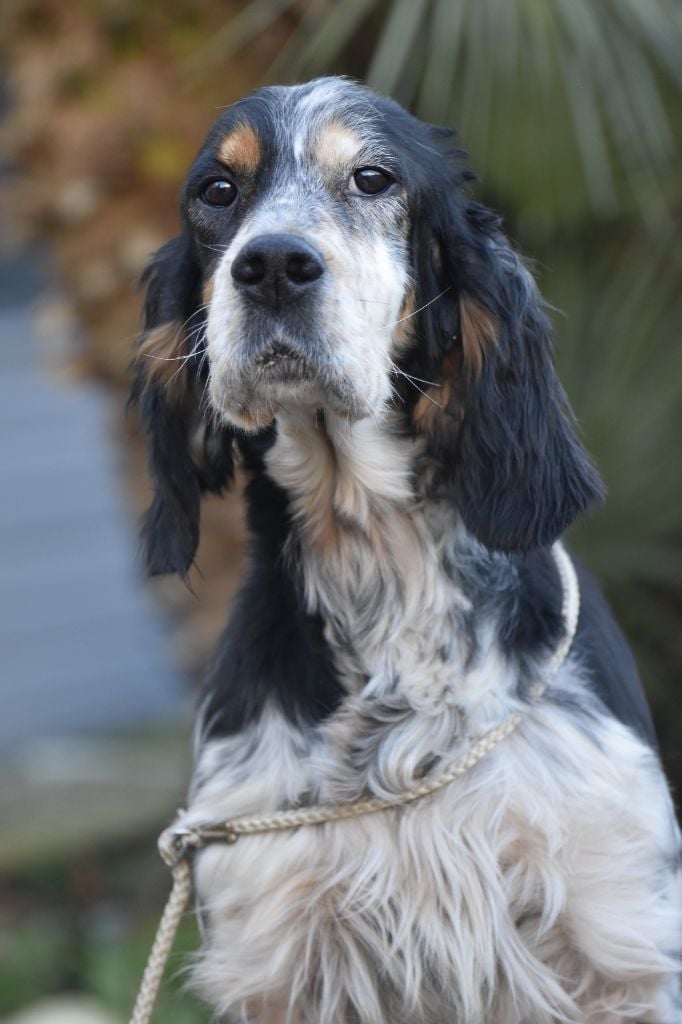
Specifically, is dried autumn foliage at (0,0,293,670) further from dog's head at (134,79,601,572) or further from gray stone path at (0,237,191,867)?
gray stone path at (0,237,191,867)

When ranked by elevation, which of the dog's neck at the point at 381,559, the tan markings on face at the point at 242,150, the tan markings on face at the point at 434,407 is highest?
the tan markings on face at the point at 242,150

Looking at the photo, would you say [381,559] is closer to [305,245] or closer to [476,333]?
[476,333]

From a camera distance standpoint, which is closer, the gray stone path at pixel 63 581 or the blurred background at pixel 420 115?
the blurred background at pixel 420 115

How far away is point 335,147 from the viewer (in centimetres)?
248

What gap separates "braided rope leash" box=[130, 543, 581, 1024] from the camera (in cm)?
244

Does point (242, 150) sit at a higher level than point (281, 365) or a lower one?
higher

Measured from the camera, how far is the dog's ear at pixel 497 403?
2477 millimetres

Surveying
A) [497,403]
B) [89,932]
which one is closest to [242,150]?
[497,403]

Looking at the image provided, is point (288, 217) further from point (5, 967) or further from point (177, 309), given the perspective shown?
point (5, 967)

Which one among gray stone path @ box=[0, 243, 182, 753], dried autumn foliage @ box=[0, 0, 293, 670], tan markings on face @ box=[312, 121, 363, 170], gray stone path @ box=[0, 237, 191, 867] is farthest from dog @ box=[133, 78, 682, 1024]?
gray stone path @ box=[0, 243, 182, 753]

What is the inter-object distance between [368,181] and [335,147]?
0.08m

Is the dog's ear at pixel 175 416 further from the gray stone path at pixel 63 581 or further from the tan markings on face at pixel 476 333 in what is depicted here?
the gray stone path at pixel 63 581

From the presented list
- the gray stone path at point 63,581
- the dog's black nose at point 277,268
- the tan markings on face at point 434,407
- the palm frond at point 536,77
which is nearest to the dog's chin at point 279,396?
the dog's black nose at point 277,268

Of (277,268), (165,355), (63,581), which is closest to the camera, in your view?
(277,268)
